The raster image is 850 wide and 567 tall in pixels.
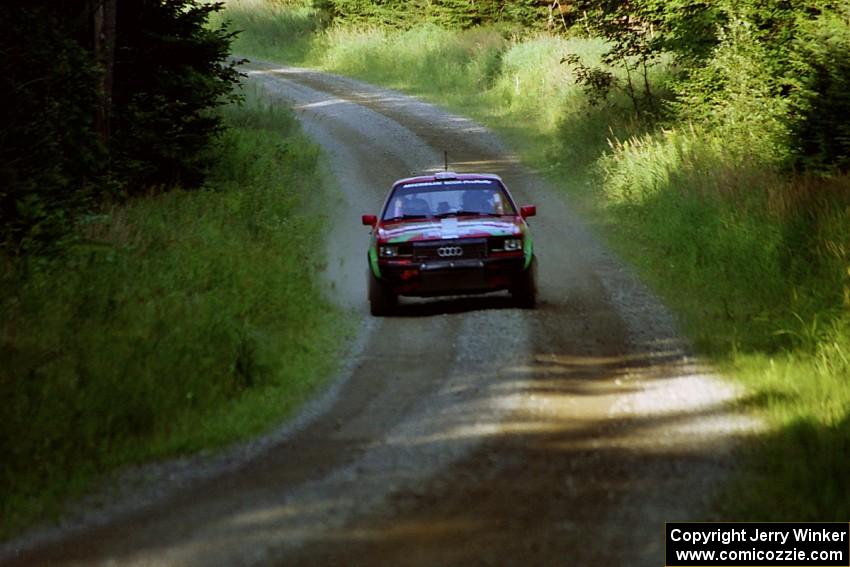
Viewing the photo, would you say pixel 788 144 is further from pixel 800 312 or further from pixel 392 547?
→ pixel 392 547

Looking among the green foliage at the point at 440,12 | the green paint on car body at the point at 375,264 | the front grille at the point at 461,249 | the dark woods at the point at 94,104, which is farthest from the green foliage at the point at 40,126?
the green foliage at the point at 440,12

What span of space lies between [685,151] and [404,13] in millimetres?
27708

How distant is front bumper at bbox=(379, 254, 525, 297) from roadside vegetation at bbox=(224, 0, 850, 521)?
2.05 meters

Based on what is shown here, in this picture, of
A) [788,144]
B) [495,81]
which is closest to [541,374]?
[788,144]

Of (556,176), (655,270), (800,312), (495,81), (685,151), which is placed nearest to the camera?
(800,312)

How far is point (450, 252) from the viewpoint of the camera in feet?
45.5

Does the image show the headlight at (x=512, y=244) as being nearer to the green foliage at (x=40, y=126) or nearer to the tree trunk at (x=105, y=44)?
the green foliage at (x=40, y=126)

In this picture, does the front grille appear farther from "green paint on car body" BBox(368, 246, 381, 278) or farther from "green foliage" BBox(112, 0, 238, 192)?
"green foliage" BBox(112, 0, 238, 192)

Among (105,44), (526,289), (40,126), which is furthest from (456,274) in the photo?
(105,44)

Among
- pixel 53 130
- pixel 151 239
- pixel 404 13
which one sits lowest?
pixel 151 239

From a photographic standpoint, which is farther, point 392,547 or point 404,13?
point 404,13

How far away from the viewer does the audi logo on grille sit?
1388 centimetres

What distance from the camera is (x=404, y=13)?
153 feet

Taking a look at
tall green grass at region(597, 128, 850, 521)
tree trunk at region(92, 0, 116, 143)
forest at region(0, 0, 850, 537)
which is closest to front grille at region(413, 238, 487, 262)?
forest at region(0, 0, 850, 537)
